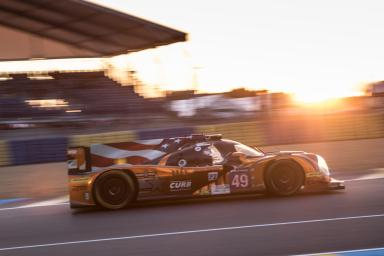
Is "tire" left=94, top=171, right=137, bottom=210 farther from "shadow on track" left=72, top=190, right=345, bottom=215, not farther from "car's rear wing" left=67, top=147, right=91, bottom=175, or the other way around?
"car's rear wing" left=67, top=147, right=91, bottom=175

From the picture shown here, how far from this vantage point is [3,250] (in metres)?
6.34

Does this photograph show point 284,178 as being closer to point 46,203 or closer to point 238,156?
point 238,156

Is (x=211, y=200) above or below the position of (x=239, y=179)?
below

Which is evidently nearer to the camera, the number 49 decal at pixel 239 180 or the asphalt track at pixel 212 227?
the asphalt track at pixel 212 227

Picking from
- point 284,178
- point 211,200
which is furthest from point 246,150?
point 211,200

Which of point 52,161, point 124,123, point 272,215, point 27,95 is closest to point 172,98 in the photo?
point 124,123

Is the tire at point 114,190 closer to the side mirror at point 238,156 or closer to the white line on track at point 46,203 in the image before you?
the side mirror at point 238,156

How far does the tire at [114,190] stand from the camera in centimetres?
866

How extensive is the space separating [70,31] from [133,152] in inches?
752

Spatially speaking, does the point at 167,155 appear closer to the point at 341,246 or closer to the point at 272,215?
the point at 272,215

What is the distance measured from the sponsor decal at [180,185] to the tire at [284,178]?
1.21 meters

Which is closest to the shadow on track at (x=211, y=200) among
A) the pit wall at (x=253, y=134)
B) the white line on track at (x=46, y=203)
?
the white line on track at (x=46, y=203)

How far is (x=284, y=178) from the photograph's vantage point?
8.81m

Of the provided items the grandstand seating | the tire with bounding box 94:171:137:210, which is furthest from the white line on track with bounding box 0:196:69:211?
the grandstand seating
